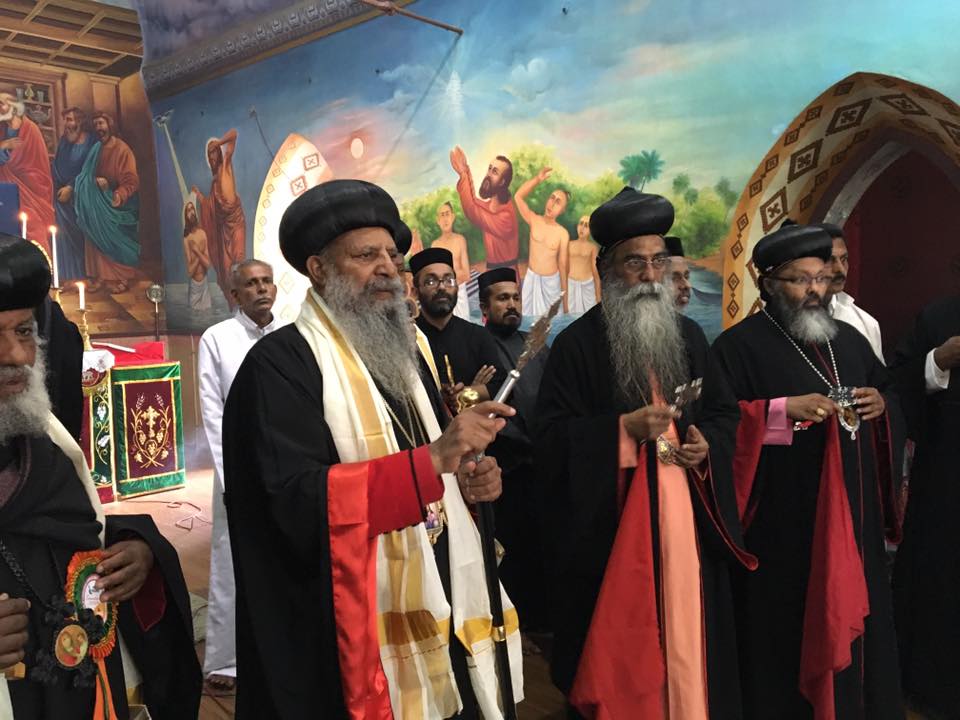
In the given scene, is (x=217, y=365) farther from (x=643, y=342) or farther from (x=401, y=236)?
(x=643, y=342)

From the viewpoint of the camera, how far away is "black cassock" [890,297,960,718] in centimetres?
353

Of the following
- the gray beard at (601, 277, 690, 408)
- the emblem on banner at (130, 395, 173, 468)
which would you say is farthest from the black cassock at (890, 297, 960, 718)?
the emblem on banner at (130, 395, 173, 468)

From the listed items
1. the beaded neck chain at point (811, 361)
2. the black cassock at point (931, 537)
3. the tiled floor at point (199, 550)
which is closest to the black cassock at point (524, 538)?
the tiled floor at point (199, 550)

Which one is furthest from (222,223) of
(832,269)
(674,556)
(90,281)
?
(674,556)

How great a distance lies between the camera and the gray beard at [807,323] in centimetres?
327

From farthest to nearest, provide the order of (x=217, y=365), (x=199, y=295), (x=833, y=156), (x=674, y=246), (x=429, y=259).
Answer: (x=199, y=295)
(x=833, y=156)
(x=674, y=246)
(x=429, y=259)
(x=217, y=365)

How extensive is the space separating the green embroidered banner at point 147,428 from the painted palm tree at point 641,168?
619cm

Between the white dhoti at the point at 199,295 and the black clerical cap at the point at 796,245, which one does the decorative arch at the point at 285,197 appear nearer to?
the white dhoti at the point at 199,295

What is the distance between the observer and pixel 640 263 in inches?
116

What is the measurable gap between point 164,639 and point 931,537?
11.1ft

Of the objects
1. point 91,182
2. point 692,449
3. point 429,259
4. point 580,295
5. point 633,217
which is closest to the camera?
point 692,449

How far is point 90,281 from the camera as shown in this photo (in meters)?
11.8

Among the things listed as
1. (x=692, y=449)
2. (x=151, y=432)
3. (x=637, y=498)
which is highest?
(x=151, y=432)

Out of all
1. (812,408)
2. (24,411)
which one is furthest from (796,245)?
(24,411)
